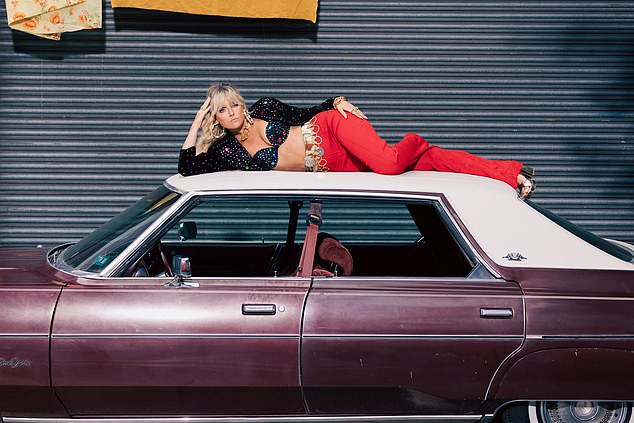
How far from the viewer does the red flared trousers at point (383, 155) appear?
4.80m

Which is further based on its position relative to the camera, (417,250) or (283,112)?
(283,112)

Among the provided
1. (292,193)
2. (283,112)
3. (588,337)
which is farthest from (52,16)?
(588,337)

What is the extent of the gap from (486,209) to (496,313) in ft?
1.90

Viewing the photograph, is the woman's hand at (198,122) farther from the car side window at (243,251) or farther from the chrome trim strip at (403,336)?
the chrome trim strip at (403,336)

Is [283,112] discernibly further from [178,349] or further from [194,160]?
[178,349]

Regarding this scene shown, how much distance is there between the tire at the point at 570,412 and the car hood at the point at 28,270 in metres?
2.25

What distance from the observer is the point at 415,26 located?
303 inches

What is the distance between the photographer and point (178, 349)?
396cm

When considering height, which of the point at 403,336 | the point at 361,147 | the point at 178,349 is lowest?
the point at 178,349

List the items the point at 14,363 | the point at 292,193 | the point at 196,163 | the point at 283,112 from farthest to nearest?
the point at 283,112 < the point at 196,163 < the point at 292,193 < the point at 14,363

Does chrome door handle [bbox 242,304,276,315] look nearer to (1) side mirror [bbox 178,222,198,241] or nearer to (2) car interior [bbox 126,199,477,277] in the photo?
(2) car interior [bbox 126,199,477,277]

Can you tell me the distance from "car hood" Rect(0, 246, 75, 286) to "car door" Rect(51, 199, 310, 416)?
16 cm

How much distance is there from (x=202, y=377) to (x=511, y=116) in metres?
4.72

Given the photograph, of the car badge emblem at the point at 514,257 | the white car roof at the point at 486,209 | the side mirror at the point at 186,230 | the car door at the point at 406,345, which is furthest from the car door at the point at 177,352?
the car badge emblem at the point at 514,257
